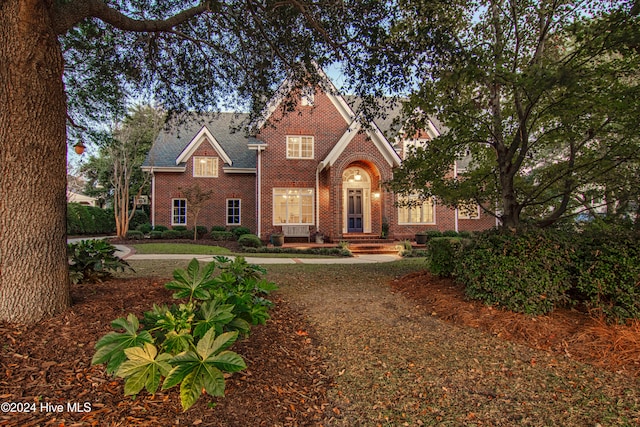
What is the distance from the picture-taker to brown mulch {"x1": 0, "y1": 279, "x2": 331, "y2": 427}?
6.73 ft

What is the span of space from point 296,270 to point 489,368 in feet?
18.4

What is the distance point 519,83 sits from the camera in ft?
12.8

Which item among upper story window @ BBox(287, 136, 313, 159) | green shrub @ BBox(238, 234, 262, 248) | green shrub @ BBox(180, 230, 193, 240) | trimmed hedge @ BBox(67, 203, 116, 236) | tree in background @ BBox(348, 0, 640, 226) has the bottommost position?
green shrub @ BBox(238, 234, 262, 248)

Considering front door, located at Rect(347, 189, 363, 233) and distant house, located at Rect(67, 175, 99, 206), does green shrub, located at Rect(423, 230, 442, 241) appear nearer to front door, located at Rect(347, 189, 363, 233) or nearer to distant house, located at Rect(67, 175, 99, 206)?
front door, located at Rect(347, 189, 363, 233)

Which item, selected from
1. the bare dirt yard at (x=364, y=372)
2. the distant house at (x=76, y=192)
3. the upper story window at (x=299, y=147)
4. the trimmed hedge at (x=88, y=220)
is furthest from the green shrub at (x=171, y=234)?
the distant house at (x=76, y=192)

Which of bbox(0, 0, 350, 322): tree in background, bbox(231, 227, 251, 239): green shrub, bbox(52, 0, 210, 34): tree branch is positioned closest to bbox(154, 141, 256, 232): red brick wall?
bbox(231, 227, 251, 239): green shrub

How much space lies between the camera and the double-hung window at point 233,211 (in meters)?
19.1

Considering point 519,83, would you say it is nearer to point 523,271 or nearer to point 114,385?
point 523,271

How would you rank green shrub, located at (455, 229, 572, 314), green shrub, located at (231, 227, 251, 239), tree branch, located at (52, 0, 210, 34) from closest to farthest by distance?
tree branch, located at (52, 0, 210, 34) → green shrub, located at (455, 229, 572, 314) → green shrub, located at (231, 227, 251, 239)

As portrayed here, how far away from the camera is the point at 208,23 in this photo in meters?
6.13

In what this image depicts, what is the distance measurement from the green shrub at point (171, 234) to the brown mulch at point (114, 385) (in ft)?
48.0

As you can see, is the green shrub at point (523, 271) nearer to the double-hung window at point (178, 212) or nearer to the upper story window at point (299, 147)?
the upper story window at point (299, 147)

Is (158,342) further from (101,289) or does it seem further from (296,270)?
(296,270)

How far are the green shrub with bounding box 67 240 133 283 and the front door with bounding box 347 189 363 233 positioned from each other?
1249 cm
